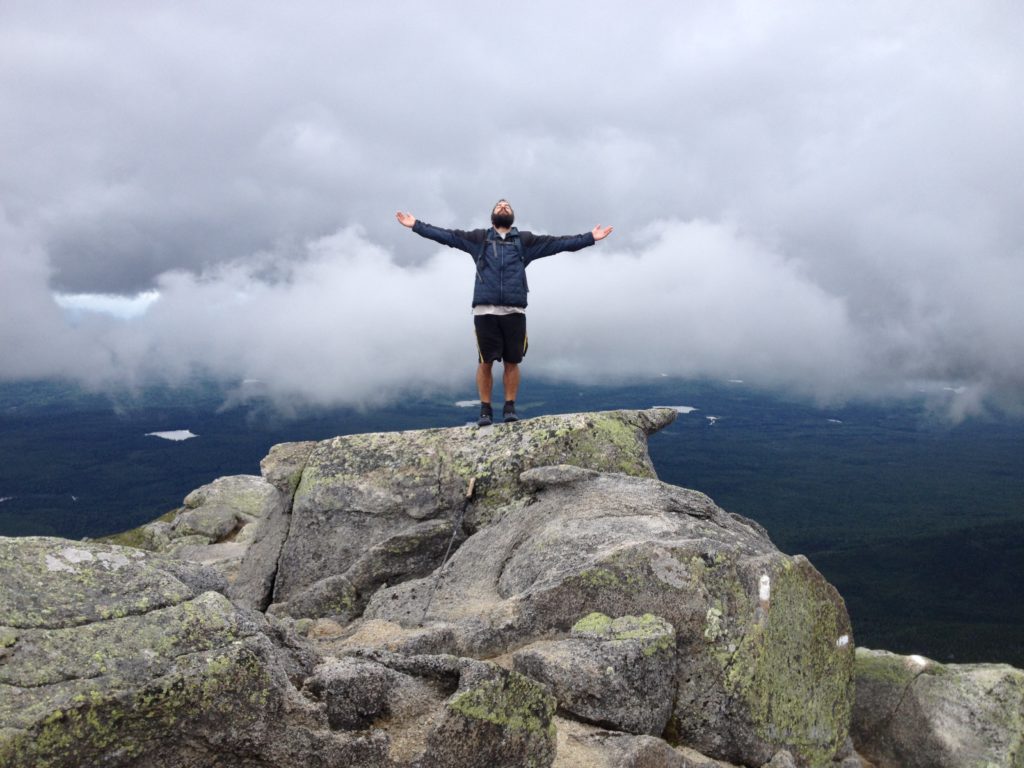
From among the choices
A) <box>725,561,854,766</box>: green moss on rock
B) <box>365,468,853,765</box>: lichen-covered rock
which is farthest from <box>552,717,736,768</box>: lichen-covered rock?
<box>725,561,854,766</box>: green moss on rock

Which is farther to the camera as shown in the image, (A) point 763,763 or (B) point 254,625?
(A) point 763,763

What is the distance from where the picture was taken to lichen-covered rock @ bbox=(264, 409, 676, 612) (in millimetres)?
19672

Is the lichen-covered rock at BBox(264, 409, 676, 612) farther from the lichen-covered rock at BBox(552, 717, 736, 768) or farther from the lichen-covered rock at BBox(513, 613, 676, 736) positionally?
the lichen-covered rock at BBox(552, 717, 736, 768)

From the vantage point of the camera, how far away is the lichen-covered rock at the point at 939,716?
1609 centimetres

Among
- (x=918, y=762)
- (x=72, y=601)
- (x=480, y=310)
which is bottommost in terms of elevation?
(x=918, y=762)

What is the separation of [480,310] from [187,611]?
→ 1288 centimetres

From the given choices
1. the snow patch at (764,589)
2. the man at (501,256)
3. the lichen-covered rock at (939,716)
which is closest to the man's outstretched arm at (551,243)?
the man at (501,256)

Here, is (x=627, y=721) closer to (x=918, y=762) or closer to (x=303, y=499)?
(x=918, y=762)

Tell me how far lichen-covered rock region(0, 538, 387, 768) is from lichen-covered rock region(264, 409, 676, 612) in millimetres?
10207

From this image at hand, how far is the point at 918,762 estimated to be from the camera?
53.1 ft

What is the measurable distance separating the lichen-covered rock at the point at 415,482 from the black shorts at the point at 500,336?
2131 millimetres

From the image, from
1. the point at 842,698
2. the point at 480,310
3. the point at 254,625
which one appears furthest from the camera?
the point at 480,310

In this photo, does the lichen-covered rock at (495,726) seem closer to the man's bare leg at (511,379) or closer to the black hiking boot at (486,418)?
the black hiking boot at (486,418)

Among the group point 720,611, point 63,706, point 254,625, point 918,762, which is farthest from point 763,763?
point 63,706
